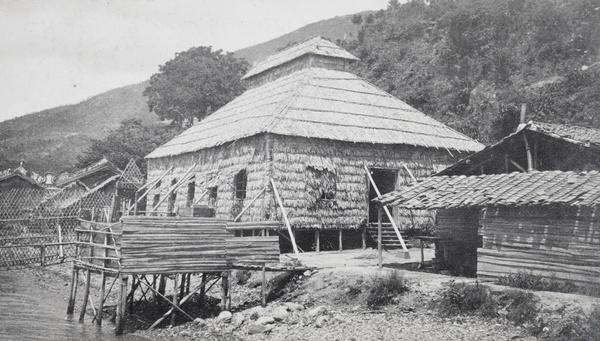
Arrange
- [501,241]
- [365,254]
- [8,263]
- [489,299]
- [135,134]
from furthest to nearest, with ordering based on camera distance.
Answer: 1. [135,134]
2. [8,263]
3. [365,254]
4. [501,241]
5. [489,299]

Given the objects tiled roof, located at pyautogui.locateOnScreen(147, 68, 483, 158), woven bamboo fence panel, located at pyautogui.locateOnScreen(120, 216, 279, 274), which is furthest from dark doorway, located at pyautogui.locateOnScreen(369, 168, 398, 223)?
woven bamboo fence panel, located at pyautogui.locateOnScreen(120, 216, 279, 274)

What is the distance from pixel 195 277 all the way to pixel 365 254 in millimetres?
6185

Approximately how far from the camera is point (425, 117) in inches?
984

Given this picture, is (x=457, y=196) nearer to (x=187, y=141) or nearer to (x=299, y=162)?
(x=299, y=162)

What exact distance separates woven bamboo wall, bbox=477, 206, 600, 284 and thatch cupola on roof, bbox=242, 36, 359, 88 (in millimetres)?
15984

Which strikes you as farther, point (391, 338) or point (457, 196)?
point (457, 196)

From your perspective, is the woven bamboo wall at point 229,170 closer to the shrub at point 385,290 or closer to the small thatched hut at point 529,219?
the small thatched hut at point 529,219

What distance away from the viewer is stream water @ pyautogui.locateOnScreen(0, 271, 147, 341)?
1226 cm

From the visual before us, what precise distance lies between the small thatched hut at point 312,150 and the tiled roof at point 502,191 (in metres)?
5.36

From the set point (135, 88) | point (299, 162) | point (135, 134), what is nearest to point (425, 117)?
point (299, 162)

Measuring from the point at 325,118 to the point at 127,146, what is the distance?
89.5 ft

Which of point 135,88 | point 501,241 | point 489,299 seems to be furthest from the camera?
point 135,88

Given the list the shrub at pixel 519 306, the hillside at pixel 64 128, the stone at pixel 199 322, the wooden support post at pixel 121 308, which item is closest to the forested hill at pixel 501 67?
the shrub at pixel 519 306

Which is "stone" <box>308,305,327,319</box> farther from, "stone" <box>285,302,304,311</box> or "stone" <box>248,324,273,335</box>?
"stone" <box>248,324,273,335</box>
